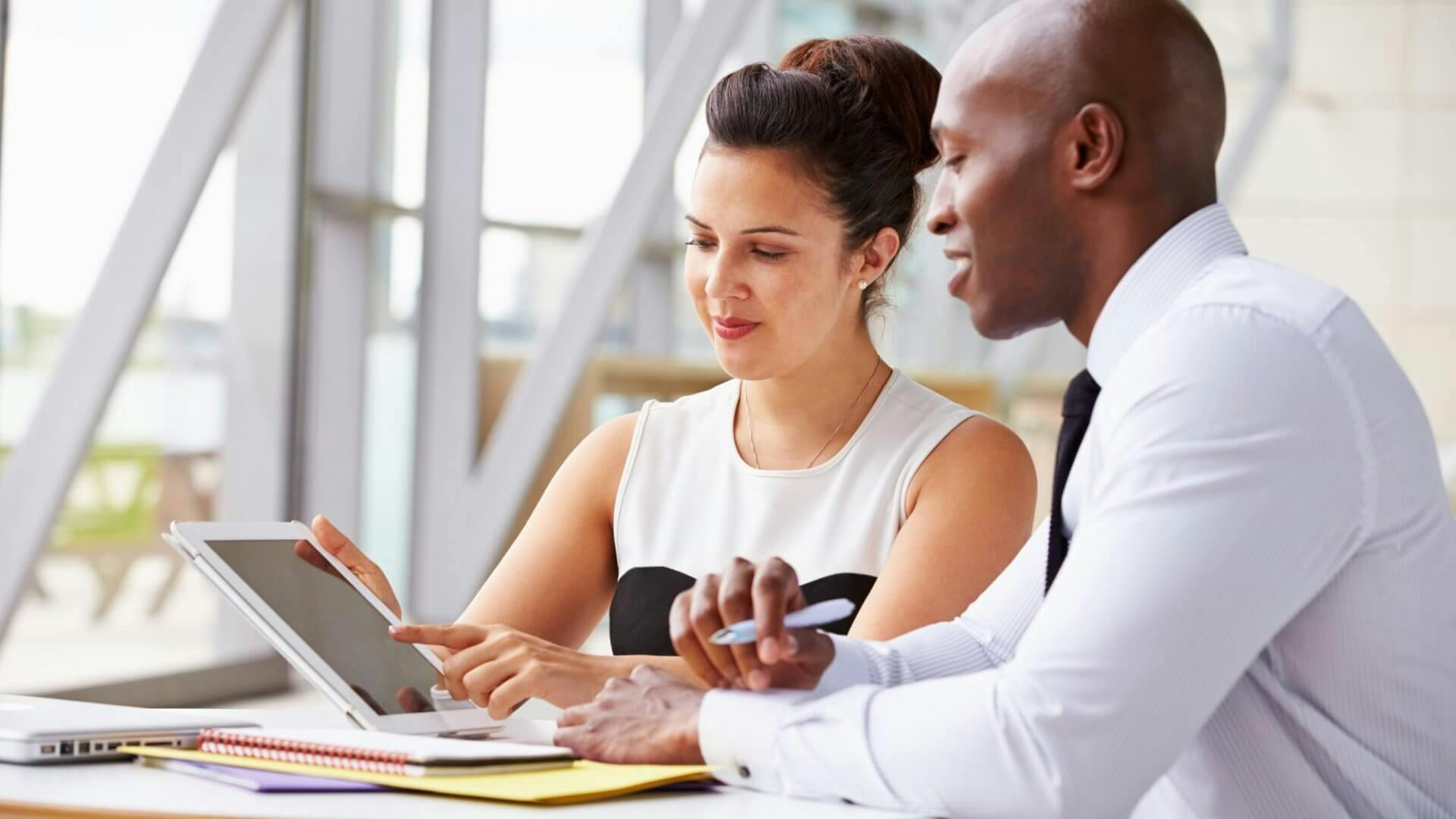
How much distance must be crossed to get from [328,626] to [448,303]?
3823 mm

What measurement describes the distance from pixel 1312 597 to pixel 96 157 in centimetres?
352

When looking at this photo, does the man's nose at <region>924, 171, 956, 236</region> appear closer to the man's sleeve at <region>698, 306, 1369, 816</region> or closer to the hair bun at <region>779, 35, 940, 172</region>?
the man's sleeve at <region>698, 306, 1369, 816</region>

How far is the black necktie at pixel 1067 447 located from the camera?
1.29 meters

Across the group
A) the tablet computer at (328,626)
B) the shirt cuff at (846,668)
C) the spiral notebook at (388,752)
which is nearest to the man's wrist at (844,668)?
the shirt cuff at (846,668)

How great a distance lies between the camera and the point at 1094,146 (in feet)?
4.10

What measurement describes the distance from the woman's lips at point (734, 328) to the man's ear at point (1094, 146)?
739mm

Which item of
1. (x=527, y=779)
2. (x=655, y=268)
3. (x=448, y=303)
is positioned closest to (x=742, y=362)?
(x=527, y=779)

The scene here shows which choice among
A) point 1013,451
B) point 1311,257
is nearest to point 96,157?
point 1013,451

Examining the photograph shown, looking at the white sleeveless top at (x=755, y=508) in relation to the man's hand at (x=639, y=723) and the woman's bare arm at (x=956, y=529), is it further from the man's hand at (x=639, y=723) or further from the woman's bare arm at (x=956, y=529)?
the man's hand at (x=639, y=723)

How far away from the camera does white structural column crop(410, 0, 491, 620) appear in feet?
16.7

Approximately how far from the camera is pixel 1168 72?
4.11 ft

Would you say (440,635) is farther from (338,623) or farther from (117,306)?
(117,306)

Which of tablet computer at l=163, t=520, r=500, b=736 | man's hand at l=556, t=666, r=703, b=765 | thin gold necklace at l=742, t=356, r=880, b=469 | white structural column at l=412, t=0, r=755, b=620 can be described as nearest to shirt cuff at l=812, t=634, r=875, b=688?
man's hand at l=556, t=666, r=703, b=765

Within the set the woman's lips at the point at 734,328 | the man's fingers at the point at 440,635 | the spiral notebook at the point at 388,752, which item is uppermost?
the woman's lips at the point at 734,328
